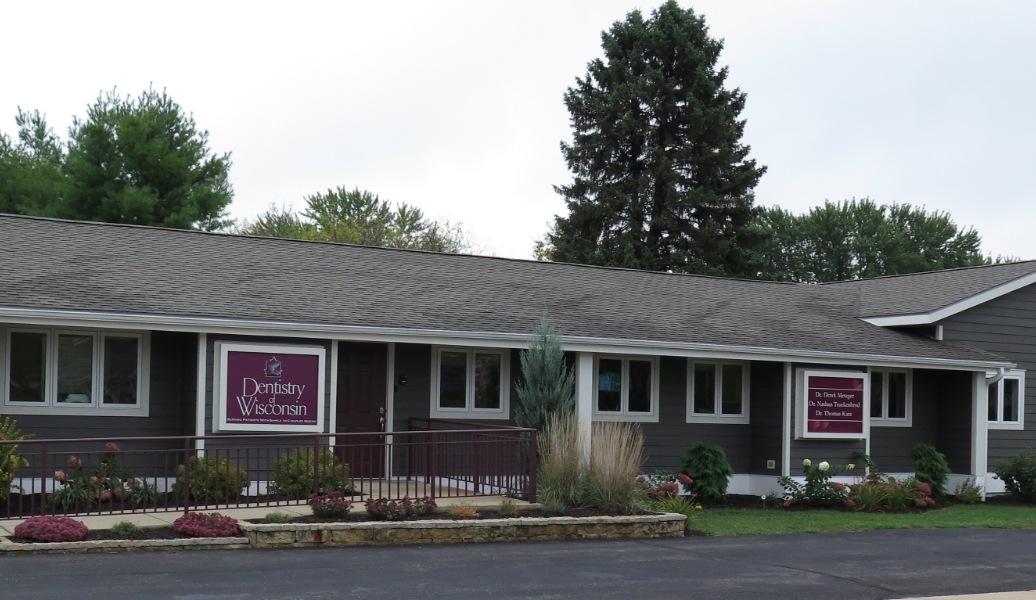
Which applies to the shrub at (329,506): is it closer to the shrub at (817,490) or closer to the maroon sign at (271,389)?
the maroon sign at (271,389)

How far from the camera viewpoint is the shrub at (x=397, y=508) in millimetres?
13930

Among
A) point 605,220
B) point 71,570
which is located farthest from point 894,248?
point 71,570

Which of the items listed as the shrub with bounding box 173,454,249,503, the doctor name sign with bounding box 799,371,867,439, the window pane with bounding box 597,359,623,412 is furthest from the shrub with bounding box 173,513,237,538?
the doctor name sign with bounding box 799,371,867,439

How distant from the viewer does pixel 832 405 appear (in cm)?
2048

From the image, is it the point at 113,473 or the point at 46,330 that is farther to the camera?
the point at 46,330

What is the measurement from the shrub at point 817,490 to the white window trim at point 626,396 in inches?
99.1

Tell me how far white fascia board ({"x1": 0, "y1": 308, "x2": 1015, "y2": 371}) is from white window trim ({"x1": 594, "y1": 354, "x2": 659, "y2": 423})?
94 centimetres

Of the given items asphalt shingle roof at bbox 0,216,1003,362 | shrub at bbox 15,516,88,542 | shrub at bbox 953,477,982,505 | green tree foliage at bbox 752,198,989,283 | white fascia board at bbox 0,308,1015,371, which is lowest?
shrub at bbox 953,477,982,505

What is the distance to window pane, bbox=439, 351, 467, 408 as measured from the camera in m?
19.0

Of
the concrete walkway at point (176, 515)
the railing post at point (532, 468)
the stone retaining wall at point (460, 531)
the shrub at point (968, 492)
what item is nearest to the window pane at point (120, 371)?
the concrete walkway at point (176, 515)

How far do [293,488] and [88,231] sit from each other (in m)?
6.83

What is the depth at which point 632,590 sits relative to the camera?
1080 cm

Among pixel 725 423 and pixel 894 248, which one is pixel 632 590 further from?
pixel 894 248

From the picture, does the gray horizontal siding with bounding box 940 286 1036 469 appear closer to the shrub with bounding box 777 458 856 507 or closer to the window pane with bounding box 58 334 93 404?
the shrub with bounding box 777 458 856 507
